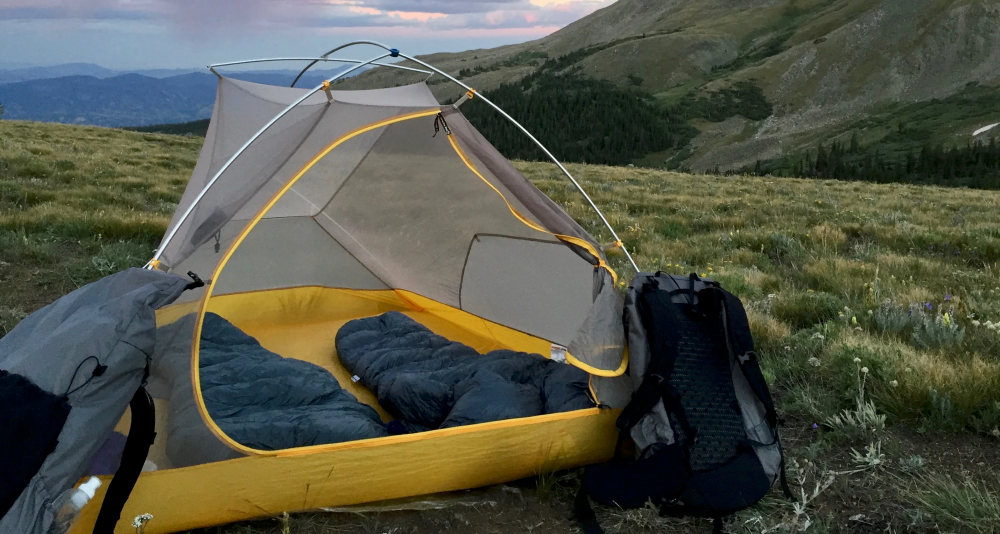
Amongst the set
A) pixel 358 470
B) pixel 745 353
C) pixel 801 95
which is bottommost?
pixel 358 470

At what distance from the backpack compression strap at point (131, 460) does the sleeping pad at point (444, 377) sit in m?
1.46

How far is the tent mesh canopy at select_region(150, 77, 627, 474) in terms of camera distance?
3.32 metres

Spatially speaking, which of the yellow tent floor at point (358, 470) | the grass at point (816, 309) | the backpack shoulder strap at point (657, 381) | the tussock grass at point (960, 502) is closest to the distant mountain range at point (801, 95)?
the grass at point (816, 309)

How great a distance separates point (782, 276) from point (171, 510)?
5.85 m

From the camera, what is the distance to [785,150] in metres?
102

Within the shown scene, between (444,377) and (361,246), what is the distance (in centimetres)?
234

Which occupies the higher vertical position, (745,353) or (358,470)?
(745,353)

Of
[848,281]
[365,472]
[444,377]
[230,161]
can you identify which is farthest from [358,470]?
[848,281]

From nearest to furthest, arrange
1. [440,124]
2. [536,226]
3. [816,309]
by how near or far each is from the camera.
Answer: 1. [536,226]
2. [440,124]
3. [816,309]

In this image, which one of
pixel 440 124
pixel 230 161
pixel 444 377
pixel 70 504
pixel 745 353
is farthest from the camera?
pixel 440 124

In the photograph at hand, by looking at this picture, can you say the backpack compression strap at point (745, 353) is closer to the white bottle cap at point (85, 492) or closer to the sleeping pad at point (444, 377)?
the sleeping pad at point (444, 377)

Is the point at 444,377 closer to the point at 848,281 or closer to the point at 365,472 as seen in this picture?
the point at 365,472

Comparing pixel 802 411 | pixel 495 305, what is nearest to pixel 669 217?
pixel 495 305

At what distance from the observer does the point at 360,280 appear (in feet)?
20.5
